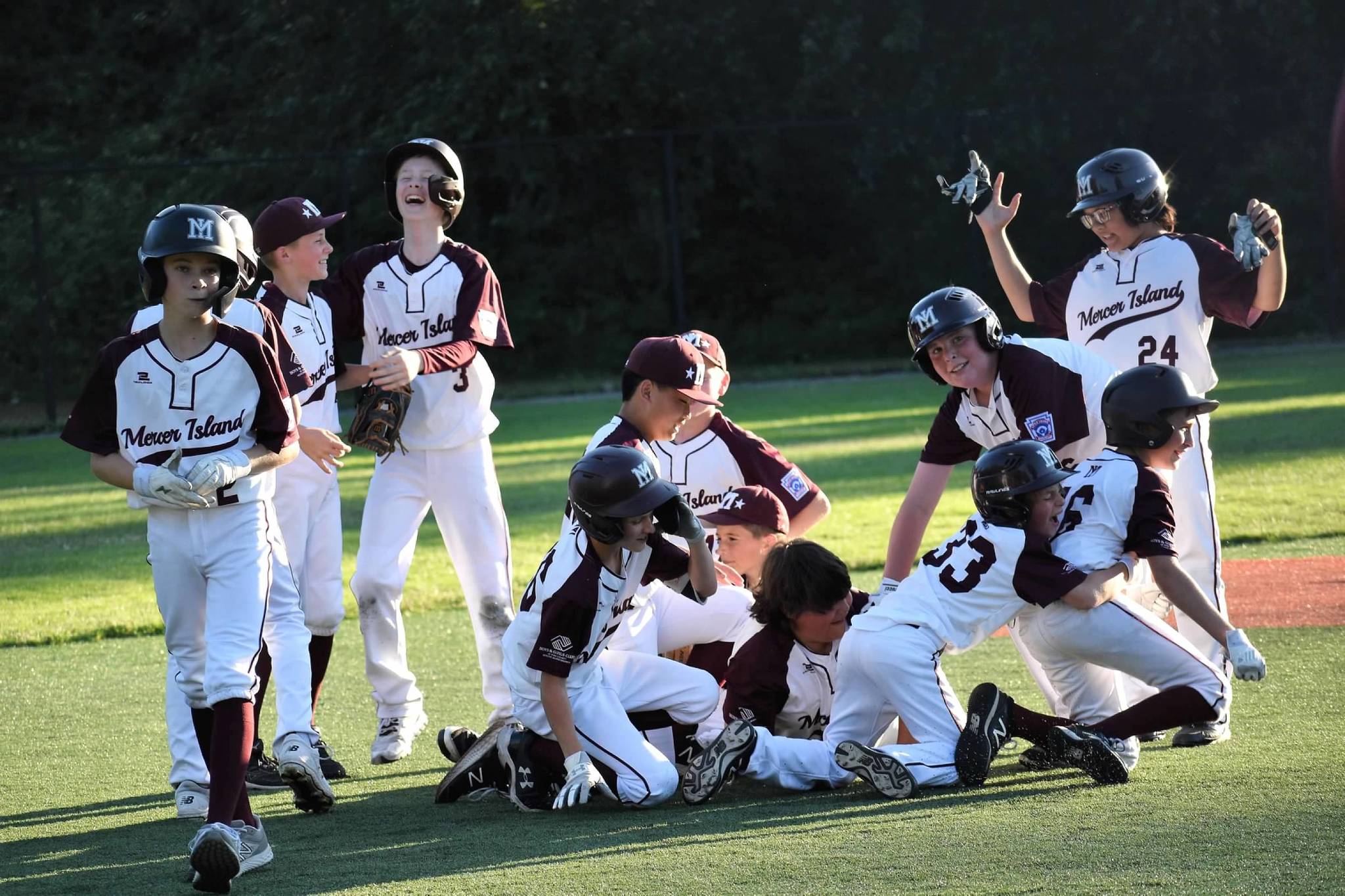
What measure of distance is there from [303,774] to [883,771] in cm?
163

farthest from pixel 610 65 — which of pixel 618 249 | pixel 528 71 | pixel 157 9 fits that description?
pixel 157 9

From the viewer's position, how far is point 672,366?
202 inches

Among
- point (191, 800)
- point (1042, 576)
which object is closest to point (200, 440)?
point (191, 800)

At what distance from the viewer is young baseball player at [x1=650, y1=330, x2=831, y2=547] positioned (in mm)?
5840

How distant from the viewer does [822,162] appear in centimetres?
2436

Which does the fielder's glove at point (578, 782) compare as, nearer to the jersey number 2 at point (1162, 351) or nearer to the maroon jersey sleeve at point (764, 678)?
the maroon jersey sleeve at point (764, 678)

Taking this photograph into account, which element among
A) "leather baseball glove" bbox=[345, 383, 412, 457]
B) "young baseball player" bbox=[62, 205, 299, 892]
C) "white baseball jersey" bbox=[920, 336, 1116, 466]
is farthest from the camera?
"leather baseball glove" bbox=[345, 383, 412, 457]

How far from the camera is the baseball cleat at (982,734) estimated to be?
14.6ft

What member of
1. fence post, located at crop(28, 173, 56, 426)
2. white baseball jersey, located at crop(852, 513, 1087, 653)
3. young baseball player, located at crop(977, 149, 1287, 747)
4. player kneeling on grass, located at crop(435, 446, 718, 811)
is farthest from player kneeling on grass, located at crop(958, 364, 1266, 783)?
fence post, located at crop(28, 173, 56, 426)

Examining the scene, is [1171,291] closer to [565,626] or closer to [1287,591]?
[1287,591]

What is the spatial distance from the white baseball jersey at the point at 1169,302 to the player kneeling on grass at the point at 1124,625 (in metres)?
0.75

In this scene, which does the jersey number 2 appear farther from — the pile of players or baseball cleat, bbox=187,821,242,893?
baseball cleat, bbox=187,821,242,893

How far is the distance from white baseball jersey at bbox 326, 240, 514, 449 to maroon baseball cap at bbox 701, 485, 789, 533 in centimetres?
95

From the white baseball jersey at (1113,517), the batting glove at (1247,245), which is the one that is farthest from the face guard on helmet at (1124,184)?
the white baseball jersey at (1113,517)
